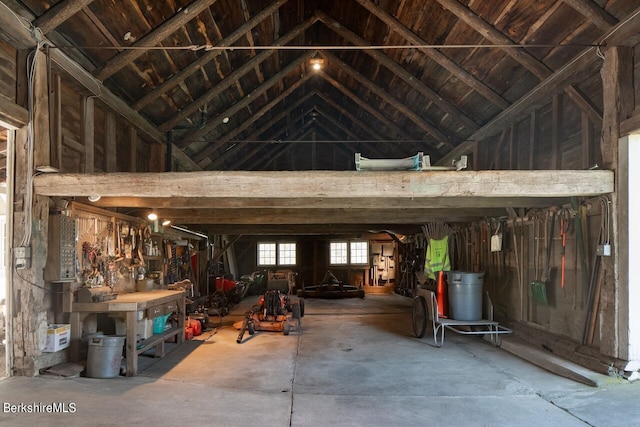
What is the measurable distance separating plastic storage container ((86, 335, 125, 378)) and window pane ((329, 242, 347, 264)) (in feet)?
41.1

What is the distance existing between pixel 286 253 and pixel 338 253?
83.6 inches

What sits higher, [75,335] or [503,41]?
[503,41]

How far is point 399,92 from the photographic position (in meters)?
8.77

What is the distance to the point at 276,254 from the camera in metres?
17.2

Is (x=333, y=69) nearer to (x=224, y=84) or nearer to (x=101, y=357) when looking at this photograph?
(x=224, y=84)

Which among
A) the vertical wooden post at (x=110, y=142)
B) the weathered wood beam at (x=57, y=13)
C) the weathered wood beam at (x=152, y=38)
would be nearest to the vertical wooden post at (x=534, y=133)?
the weathered wood beam at (x=152, y=38)

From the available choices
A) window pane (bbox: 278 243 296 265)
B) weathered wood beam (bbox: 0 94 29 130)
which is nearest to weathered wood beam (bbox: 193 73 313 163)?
weathered wood beam (bbox: 0 94 29 130)

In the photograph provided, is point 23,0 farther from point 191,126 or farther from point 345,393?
point 345,393

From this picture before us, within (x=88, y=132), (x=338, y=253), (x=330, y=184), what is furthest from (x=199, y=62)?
(x=338, y=253)

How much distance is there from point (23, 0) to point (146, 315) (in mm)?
3839

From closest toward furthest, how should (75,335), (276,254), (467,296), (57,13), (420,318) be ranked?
(57,13)
(75,335)
(467,296)
(420,318)
(276,254)

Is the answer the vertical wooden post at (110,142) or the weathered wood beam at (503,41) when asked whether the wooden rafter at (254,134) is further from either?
the weathered wood beam at (503,41)

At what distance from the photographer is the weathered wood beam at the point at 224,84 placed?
7500mm

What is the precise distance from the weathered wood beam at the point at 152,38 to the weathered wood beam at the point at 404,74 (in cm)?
278
